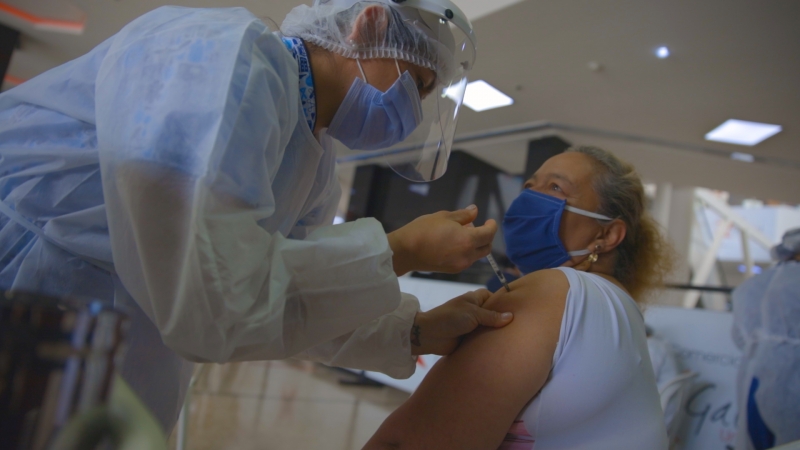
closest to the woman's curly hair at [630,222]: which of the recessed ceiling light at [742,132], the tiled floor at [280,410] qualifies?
the tiled floor at [280,410]

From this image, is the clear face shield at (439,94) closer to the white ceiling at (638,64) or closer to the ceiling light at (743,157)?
the white ceiling at (638,64)

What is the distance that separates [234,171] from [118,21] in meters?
5.28

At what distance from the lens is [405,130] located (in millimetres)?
1242

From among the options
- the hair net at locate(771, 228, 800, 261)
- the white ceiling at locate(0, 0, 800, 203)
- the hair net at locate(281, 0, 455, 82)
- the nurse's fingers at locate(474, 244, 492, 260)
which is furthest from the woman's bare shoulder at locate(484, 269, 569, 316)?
the white ceiling at locate(0, 0, 800, 203)

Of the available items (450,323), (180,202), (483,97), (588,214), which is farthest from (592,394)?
(483,97)

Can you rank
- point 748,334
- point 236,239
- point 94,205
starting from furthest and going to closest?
1. point 748,334
2. point 94,205
3. point 236,239

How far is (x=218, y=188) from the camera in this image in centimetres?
68

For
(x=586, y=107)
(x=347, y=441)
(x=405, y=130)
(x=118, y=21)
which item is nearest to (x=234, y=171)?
(x=405, y=130)

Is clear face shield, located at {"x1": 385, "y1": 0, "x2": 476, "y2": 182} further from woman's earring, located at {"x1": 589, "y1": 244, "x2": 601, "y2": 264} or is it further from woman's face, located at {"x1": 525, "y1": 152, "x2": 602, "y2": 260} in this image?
woman's earring, located at {"x1": 589, "y1": 244, "x2": 601, "y2": 264}

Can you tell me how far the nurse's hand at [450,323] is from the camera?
1109 millimetres

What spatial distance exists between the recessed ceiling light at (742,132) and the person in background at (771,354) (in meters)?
2.67

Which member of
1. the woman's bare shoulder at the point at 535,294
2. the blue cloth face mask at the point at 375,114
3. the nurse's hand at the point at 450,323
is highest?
the blue cloth face mask at the point at 375,114

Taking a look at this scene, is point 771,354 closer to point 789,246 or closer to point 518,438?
point 789,246

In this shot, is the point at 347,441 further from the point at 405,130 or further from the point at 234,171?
the point at 234,171
